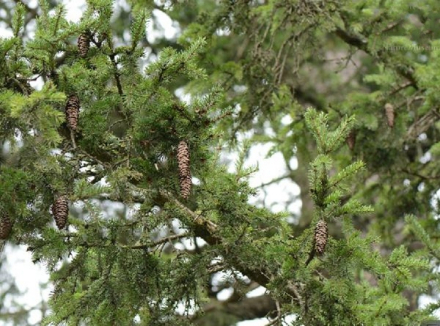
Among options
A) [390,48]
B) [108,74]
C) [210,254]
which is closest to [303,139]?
[390,48]

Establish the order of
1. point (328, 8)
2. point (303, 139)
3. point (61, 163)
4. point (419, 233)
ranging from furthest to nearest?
point (303, 139) → point (328, 8) → point (419, 233) → point (61, 163)

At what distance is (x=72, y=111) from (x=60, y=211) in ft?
1.35

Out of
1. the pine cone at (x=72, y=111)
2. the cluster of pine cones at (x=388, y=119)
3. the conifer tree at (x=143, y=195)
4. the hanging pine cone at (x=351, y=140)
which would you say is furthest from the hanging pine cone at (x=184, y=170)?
the hanging pine cone at (x=351, y=140)

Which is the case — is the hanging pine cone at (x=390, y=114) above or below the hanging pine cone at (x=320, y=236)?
above

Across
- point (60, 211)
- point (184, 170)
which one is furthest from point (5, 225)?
point (184, 170)

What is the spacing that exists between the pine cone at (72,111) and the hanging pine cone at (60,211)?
300mm

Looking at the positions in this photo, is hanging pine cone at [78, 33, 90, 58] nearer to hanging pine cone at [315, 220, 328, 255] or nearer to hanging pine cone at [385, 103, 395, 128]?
hanging pine cone at [315, 220, 328, 255]

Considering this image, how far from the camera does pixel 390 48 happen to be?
609 centimetres

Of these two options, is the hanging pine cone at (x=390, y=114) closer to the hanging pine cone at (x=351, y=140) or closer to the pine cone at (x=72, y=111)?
the hanging pine cone at (x=351, y=140)

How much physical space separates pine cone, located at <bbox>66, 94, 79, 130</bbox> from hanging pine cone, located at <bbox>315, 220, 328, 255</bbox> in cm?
106

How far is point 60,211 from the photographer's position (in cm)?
300

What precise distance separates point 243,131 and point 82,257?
9.21ft

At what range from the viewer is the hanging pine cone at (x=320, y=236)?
3.11m

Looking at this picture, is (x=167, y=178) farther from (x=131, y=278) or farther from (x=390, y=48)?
(x=390, y=48)
